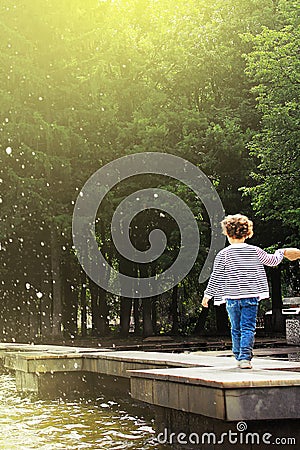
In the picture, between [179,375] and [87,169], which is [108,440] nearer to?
[179,375]

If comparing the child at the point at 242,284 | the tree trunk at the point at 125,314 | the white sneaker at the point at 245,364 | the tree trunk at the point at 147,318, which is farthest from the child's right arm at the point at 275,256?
the tree trunk at the point at 125,314

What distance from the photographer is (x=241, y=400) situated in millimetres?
5891

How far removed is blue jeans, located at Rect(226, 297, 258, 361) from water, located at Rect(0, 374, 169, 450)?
1221 millimetres

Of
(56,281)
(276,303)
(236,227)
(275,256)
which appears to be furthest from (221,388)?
(276,303)

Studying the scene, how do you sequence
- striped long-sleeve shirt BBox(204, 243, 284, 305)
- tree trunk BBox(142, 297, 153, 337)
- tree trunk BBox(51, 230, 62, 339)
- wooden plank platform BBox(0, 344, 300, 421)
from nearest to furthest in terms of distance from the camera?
wooden plank platform BBox(0, 344, 300, 421) → striped long-sleeve shirt BBox(204, 243, 284, 305) → tree trunk BBox(51, 230, 62, 339) → tree trunk BBox(142, 297, 153, 337)

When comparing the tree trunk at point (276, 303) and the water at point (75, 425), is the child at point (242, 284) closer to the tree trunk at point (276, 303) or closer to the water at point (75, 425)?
the water at point (75, 425)

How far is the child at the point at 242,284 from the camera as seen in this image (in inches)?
294

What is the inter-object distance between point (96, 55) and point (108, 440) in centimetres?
2389

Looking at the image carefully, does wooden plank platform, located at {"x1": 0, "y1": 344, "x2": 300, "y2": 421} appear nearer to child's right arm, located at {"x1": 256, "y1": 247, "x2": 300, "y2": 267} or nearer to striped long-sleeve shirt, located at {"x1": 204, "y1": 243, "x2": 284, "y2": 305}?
striped long-sleeve shirt, located at {"x1": 204, "y1": 243, "x2": 284, "y2": 305}

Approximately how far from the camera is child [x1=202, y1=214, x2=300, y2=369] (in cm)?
746

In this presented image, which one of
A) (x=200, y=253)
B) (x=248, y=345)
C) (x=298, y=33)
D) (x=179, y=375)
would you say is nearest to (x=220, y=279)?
(x=248, y=345)

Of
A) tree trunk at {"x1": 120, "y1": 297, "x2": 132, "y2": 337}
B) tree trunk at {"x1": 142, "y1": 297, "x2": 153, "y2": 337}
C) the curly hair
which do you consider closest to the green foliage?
tree trunk at {"x1": 142, "y1": 297, "x2": 153, "y2": 337}

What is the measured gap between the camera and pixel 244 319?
24.6ft

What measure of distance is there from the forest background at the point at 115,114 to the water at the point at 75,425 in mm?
16360
